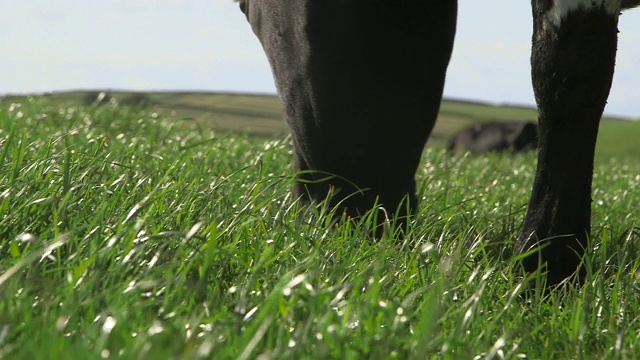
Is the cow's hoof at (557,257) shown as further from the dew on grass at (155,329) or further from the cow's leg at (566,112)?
the dew on grass at (155,329)

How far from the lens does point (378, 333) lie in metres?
2.12

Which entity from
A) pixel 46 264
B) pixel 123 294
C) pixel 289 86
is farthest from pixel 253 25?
pixel 123 294

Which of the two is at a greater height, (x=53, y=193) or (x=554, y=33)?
(x=554, y=33)

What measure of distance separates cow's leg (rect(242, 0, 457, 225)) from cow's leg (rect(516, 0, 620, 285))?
51cm

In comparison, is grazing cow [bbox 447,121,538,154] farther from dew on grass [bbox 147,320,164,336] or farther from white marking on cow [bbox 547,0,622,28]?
dew on grass [bbox 147,320,164,336]

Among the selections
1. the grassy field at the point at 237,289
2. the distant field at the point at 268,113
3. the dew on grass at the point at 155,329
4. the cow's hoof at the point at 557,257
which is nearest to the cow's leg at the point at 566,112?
the cow's hoof at the point at 557,257

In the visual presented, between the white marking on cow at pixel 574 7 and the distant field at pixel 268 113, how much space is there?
510 cm

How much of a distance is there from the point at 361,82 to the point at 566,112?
2.70 ft

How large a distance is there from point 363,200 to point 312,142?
309mm

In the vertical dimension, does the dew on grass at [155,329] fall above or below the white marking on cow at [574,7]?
below

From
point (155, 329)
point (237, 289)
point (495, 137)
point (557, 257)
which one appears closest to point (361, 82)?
point (557, 257)

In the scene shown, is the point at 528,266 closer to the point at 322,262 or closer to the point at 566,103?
the point at 566,103

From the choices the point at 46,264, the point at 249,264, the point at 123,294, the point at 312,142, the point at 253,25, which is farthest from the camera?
the point at 253,25

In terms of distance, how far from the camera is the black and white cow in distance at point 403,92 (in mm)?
3092
